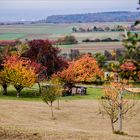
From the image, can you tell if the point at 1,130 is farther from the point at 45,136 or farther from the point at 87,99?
the point at 87,99

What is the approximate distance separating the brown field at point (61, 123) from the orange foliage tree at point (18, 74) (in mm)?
6354

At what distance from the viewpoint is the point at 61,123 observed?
3566 centimetres

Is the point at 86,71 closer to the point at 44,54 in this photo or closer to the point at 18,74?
the point at 44,54

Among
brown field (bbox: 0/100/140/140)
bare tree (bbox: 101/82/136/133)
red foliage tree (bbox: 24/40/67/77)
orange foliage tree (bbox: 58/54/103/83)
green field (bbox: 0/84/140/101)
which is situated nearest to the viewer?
brown field (bbox: 0/100/140/140)

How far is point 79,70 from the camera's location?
69375 millimetres

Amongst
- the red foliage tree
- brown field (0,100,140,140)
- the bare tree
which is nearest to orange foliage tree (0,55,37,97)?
brown field (0,100,140,140)

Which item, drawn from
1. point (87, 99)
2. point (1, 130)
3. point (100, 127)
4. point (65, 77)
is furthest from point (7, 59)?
point (1, 130)

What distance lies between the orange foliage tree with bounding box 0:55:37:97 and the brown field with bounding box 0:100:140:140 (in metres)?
6.35

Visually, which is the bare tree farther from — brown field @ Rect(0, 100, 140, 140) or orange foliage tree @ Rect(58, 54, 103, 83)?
orange foliage tree @ Rect(58, 54, 103, 83)

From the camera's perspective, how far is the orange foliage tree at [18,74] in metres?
55.0

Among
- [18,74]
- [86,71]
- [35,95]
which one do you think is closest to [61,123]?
[18,74]

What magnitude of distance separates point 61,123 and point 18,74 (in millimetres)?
20913

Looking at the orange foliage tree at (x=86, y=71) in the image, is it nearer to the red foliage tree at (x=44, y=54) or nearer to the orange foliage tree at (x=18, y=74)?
the red foliage tree at (x=44, y=54)

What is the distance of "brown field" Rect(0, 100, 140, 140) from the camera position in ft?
76.6
